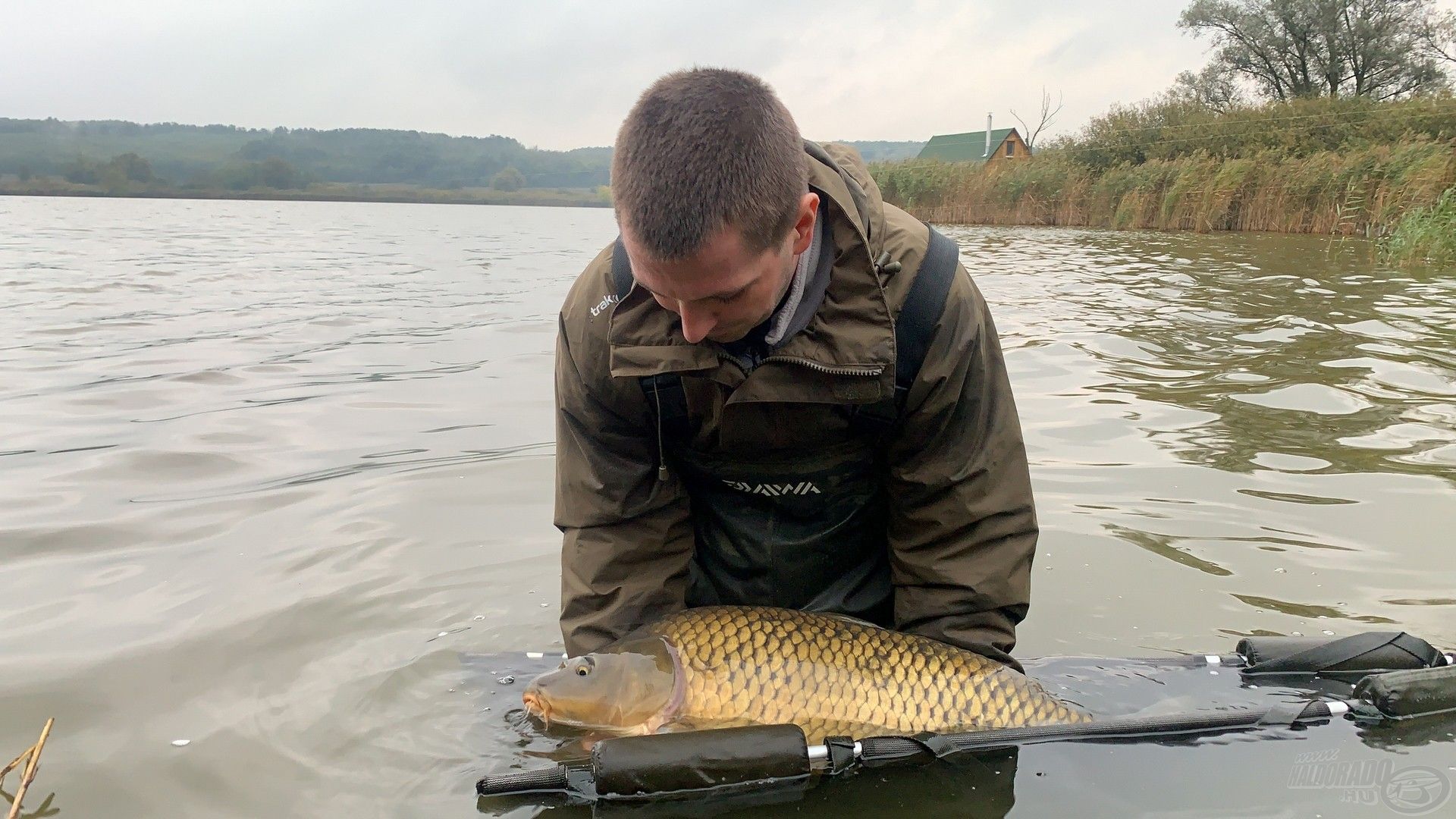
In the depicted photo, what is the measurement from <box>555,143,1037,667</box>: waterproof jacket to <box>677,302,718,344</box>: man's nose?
132 mm

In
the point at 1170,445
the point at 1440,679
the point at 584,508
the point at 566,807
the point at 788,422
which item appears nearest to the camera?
the point at 566,807

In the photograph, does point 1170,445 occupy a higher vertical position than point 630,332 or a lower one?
lower

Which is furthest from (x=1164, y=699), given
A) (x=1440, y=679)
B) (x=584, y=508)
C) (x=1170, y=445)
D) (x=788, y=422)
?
(x=1170, y=445)

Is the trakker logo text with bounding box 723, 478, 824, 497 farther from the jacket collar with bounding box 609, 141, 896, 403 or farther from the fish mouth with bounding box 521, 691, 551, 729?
the fish mouth with bounding box 521, 691, 551, 729

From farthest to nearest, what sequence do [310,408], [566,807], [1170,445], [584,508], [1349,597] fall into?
[310,408] → [1170,445] → [1349,597] → [584,508] → [566,807]

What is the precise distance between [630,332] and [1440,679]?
191cm

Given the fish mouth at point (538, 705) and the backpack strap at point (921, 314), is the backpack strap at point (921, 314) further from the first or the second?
the fish mouth at point (538, 705)

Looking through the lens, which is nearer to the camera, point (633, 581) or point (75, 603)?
point (633, 581)

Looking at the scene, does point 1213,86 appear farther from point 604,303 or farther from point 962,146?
point 604,303

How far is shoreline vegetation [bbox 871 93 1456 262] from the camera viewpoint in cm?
1467

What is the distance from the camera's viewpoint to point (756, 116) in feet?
6.44

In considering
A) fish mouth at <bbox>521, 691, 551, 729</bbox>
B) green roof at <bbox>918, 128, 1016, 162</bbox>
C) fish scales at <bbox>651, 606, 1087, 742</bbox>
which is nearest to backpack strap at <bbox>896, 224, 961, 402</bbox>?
fish scales at <bbox>651, 606, 1087, 742</bbox>

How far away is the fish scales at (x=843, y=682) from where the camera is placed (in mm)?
2254

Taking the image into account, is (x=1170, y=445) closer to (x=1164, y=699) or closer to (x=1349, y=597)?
(x=1349, y=597)
